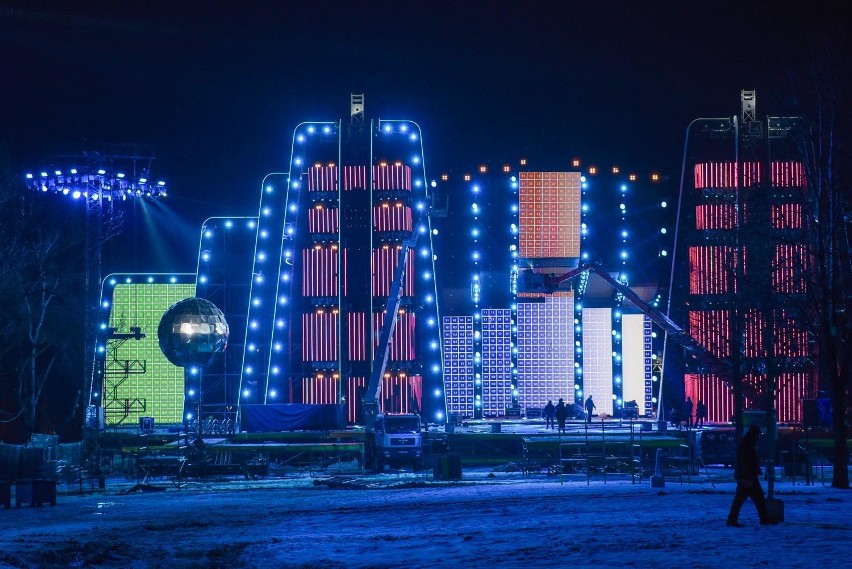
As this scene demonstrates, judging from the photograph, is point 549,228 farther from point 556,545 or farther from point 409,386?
point 556,545

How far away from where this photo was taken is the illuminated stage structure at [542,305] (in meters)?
63.5

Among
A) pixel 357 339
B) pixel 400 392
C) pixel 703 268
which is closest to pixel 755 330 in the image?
pixel 703 268

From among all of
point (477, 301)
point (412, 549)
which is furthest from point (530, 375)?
point (412, 549)

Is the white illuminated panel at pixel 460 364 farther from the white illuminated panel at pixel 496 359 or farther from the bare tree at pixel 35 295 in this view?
the bare tree at pixel 35 295

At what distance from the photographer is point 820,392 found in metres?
55.7

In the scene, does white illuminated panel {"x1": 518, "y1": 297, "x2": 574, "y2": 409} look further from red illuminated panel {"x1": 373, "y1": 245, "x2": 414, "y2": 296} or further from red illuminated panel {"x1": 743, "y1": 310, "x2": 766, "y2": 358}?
red illuminated panel {"x1": 743, "y1": 310, "x2": 766, "y2": 358}

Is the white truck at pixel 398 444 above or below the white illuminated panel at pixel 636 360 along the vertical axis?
below

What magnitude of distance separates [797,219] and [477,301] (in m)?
17.1

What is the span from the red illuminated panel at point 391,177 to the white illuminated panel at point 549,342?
10243 mm

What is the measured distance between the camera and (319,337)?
58719mm

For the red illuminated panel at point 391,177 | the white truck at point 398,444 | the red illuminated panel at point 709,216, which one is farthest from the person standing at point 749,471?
the red illuminated panel at point 391,177

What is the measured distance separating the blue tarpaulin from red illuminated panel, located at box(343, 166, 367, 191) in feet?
41.1

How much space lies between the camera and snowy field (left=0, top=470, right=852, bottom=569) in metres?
17.0

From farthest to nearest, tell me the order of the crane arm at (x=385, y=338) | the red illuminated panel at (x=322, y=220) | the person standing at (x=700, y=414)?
the red illuminated panel at (x=322, y=220), the person standing at (x=700, y=414), the crane arm at (x=385, y=338)
